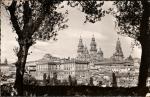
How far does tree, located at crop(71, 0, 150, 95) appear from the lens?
83.4 ft

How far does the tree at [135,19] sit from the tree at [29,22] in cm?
220

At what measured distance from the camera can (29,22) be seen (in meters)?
25.6

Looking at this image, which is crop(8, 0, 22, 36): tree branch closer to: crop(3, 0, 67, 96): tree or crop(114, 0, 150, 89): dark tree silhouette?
crop(3, 0, 67, 96): tree

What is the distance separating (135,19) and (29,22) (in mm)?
8546

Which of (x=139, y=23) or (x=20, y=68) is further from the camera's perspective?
(x=139, y=23)

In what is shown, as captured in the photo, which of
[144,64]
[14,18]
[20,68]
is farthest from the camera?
[14,18]

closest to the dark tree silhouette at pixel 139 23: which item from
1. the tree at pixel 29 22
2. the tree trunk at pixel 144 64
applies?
the tree trunk at pixel 144 64

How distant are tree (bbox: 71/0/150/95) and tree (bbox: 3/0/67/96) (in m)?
2.20

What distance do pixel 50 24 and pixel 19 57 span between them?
4.33 m

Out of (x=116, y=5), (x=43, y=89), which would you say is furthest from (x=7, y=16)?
A: (x=116, y=5)

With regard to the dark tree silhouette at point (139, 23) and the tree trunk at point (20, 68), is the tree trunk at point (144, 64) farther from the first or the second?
the tree trunk at point (20, 68)

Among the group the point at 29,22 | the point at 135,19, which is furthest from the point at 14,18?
the point at 135,19

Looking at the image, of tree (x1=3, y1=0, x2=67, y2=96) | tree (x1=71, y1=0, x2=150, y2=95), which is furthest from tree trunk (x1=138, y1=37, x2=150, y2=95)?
tree (x1=3, y1=0, x2=67, y2=96)

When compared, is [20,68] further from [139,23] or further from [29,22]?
[139,23]
